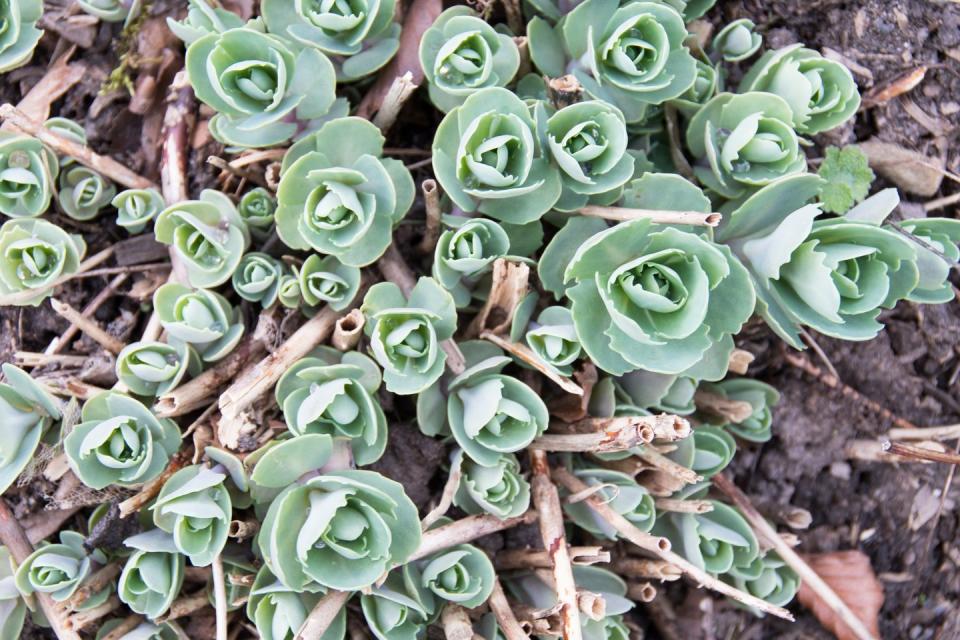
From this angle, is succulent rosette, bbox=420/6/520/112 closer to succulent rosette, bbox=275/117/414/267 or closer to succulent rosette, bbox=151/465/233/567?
succulent rosette, bbox=275/117/414/267

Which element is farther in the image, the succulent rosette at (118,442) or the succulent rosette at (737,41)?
the succulent rosette at (737,41)

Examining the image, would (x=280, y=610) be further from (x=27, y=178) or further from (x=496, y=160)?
(x=27, y=178)

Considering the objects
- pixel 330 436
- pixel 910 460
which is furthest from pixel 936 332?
pixel 330 436

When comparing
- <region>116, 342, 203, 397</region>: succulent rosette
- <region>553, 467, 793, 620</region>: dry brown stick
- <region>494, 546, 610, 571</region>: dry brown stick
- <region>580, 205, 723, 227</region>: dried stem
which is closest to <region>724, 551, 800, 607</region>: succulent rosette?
<region>553, 467, 793, 620</region>: dry brown stick

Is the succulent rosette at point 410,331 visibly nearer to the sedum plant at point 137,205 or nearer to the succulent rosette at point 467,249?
the succulent rosette at point 467,249

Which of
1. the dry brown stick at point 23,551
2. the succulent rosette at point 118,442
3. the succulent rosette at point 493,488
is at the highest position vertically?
the succulent rosette at point 118,442

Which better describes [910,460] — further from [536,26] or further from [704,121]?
[536,26]

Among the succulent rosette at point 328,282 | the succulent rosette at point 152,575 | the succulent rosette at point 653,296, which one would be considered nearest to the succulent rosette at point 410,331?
the succulent rosette at point 328,282
